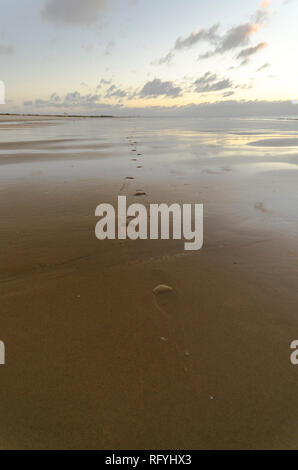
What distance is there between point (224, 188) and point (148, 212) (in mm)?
2721

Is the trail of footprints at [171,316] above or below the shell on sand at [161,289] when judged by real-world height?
below

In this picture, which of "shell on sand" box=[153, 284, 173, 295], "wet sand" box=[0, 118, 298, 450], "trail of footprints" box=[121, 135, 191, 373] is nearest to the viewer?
"wet sand" box=[0, 118, 298, 450]

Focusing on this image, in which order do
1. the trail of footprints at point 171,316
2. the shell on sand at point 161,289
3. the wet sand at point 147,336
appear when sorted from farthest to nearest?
the shell on sand at point 161,289
the trail of footprints at point 171,316
the wet sand at point 147,336

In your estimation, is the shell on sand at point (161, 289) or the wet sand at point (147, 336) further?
the shell on sand at point (161, 289)

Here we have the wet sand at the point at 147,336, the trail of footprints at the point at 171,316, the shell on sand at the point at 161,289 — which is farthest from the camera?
the shell on sand at the point at 161,289

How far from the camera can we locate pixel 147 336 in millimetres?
2273

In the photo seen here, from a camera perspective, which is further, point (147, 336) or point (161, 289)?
point (161, 289)

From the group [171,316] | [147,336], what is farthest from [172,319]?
[147,336]

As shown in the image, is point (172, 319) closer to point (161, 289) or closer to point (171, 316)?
point (171, 316)

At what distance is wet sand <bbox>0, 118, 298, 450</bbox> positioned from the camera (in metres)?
1.62

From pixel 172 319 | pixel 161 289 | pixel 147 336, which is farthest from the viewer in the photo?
pixel 161 289

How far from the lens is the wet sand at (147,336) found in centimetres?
162

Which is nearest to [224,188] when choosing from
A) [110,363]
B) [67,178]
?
[67,178]

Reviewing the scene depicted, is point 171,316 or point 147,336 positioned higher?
point 171,316
